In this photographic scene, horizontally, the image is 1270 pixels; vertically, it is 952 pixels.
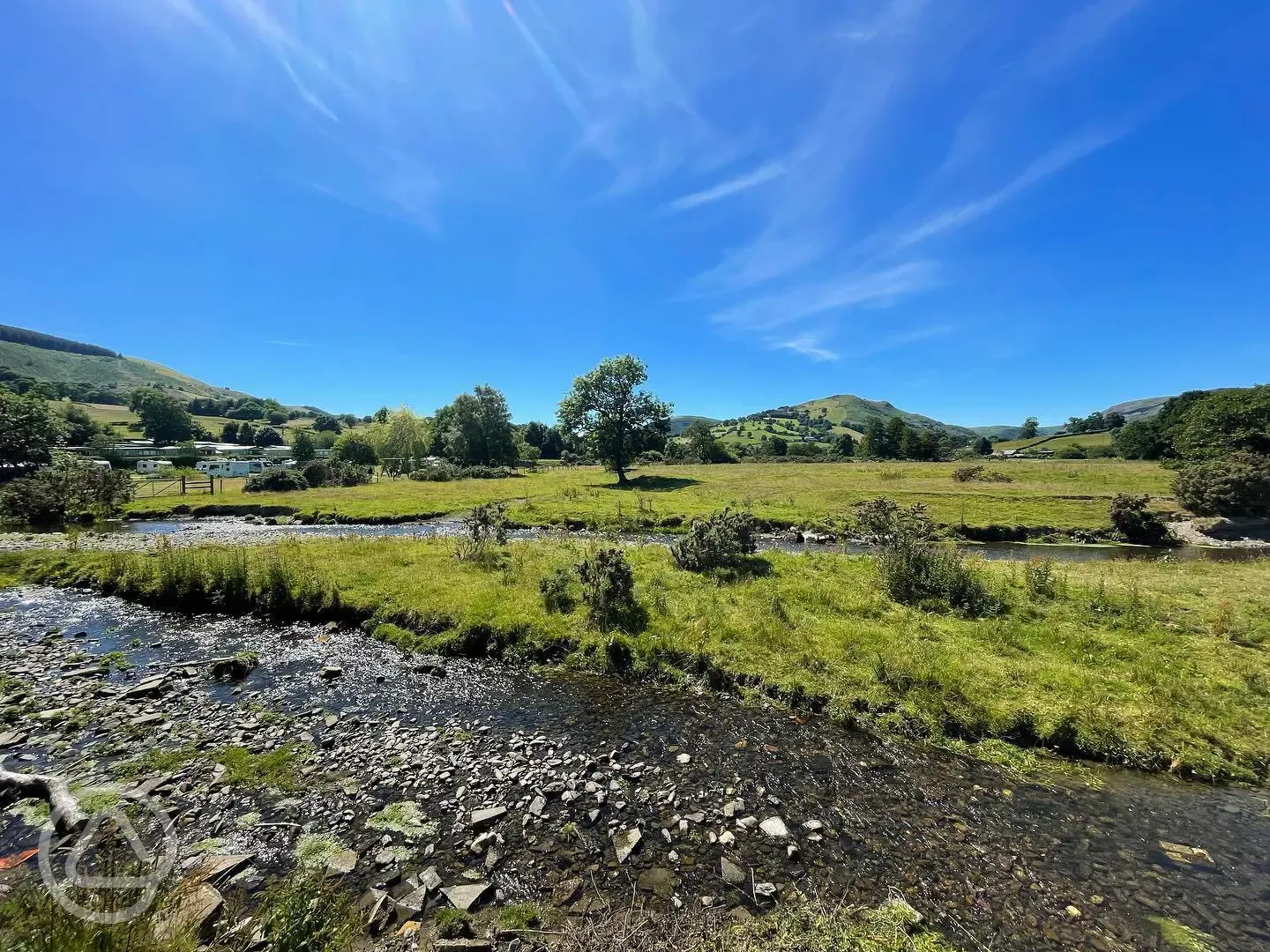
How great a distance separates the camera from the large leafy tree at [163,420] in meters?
141

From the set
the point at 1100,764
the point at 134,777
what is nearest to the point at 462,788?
the point at 134,777

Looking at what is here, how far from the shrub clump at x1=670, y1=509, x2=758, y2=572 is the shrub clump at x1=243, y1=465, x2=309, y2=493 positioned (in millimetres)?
53977

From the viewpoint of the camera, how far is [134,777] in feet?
27.2

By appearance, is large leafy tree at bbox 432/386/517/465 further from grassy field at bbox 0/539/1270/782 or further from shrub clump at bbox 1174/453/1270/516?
shrub clump at bbox 1174/453/1270/516

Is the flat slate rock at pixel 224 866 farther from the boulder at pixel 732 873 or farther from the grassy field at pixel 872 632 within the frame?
the grassy field at pixel 872 632

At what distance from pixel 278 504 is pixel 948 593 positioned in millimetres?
50218

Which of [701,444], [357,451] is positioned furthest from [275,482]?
[701,444]

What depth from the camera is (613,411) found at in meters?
61.3

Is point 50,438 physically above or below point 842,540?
above

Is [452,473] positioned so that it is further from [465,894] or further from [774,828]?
[774,828]

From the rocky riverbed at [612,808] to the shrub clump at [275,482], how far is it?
49370mm

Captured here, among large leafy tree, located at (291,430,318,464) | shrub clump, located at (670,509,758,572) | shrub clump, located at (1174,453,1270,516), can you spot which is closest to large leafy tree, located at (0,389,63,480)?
large leafy tree, located at (291,430,318,464)

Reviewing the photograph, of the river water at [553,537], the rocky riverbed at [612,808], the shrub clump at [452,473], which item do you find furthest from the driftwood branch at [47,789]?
the shrub clump at [452,473]

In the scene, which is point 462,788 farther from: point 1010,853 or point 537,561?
point 537,561
